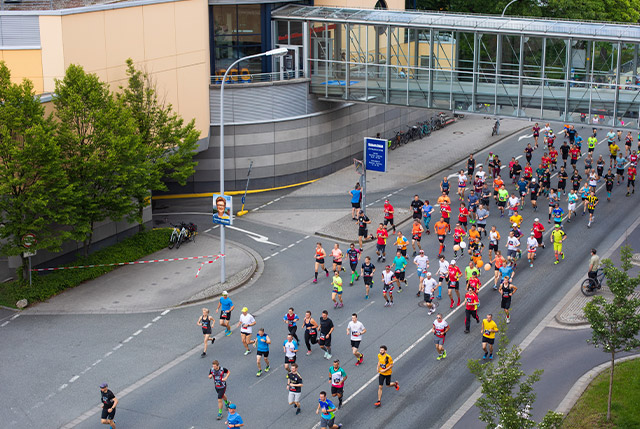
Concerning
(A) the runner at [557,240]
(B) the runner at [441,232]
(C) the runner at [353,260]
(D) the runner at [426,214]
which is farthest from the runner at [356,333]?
(D) the runner at [426,214]

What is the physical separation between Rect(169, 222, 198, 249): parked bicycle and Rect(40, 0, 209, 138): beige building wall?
546cm

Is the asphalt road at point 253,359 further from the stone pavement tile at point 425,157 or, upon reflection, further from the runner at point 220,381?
the stone pavement tile at point 425,157

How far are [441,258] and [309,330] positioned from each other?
656cm

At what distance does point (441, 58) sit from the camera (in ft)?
150

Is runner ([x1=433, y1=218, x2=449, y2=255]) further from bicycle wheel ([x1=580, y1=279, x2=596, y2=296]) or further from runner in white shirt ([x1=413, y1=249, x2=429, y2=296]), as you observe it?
bicycle wheel ([x1=580, y1=279, x2=596, y2=296])

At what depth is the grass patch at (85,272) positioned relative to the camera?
3192 cm

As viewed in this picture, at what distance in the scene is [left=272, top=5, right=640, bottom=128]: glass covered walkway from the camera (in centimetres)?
4012

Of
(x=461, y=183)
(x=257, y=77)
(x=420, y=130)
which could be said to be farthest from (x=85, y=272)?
(x=420, y=130)

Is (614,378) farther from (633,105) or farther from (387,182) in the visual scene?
(387,182)

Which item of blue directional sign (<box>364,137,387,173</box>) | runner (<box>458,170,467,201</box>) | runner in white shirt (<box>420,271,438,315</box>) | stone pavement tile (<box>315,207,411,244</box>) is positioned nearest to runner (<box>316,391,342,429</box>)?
runner in white shirt (<box>420,271,438,315</box>)

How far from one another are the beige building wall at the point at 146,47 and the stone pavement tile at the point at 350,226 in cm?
771

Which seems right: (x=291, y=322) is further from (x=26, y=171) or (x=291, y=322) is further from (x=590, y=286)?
Result: (x=590, y=286)

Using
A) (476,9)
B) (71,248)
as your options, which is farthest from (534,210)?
(476,9)

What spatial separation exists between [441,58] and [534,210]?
9394 mm
